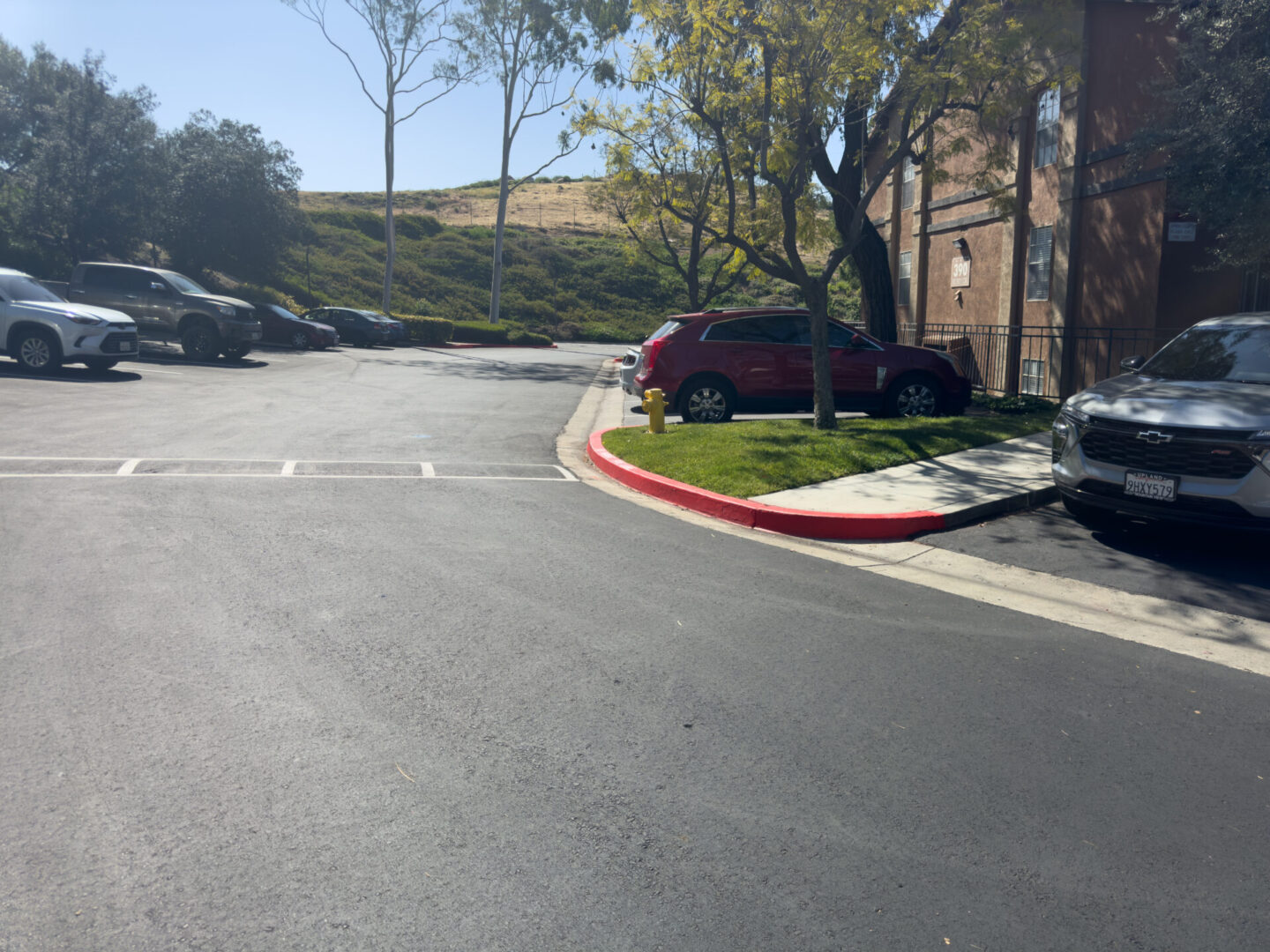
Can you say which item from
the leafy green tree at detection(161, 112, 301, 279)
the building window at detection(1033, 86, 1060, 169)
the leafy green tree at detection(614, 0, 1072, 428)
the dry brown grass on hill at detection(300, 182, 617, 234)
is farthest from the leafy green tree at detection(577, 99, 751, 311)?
the dry brown grass on hill at detection(300, 182, 617, 234)

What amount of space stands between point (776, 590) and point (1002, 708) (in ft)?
6.66

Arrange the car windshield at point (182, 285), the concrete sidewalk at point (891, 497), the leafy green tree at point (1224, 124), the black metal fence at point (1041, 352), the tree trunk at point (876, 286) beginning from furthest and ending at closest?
the car windshield at point (182, 285)
the tree trunk at point (876, 286)
the black metal fence at point (1041, 352)
the leafy green tree at point (1224, 124)
the concrete sidewalk at point (891, 497)

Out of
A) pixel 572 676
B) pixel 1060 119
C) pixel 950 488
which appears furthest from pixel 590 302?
pixel 572 676

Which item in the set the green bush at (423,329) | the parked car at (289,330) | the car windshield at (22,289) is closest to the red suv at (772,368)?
the car windshield at (22,289)

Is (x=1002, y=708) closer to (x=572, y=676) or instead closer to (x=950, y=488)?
(x=572, y=676)

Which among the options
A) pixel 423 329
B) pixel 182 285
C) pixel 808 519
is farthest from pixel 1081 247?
pixel 423 329

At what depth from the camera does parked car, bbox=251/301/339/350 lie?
30.6 m

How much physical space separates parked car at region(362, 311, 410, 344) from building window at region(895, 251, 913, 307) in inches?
708

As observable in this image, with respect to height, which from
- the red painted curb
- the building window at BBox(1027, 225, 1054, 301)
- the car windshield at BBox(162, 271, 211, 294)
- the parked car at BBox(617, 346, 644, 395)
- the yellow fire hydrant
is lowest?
the red painted curb

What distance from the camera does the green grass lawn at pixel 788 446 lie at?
9.91 meters

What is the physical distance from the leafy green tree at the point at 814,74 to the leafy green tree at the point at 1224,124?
2537mm

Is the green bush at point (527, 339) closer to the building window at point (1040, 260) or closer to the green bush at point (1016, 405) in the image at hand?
the building window at point (1040, 260)

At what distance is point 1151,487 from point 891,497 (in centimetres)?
230

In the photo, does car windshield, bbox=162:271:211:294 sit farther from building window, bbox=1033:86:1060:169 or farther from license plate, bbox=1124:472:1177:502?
license plate, bbox=1124:472:1177:502
